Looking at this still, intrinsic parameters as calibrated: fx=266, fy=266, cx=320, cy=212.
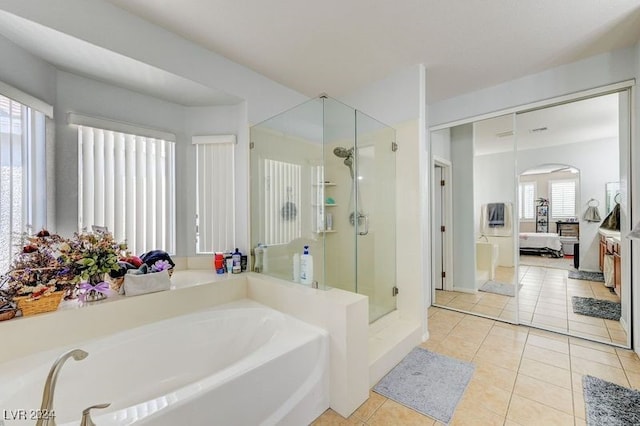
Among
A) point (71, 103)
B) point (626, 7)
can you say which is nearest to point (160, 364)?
point (71, 103)

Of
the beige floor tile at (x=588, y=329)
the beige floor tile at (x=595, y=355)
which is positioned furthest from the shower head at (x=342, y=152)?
the beige floor tile at (x=588, y=329)

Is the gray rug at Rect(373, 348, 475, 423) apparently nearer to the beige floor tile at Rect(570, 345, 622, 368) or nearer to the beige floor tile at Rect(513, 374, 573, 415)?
the beige floor tile at Rect(513, 374, 573, 415)

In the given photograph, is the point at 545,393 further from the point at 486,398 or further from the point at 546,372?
the point at 486,398

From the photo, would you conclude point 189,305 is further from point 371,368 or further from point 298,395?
point 371,368

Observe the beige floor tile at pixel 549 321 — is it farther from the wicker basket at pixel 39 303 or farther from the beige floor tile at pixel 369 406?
the wicker basket at pixel 39 303

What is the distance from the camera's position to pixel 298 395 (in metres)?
1.46

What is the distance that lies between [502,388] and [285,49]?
302 cm

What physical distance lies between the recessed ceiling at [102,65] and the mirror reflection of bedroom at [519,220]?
9.31 ft

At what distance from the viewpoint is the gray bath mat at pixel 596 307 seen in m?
2.93

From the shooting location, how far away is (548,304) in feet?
10.9

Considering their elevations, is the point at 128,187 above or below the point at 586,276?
above

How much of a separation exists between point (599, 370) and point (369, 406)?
1815mm

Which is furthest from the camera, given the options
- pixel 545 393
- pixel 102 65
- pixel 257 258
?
pixel 257 258

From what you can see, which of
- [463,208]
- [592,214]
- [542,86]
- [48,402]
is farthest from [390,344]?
[592,214]
